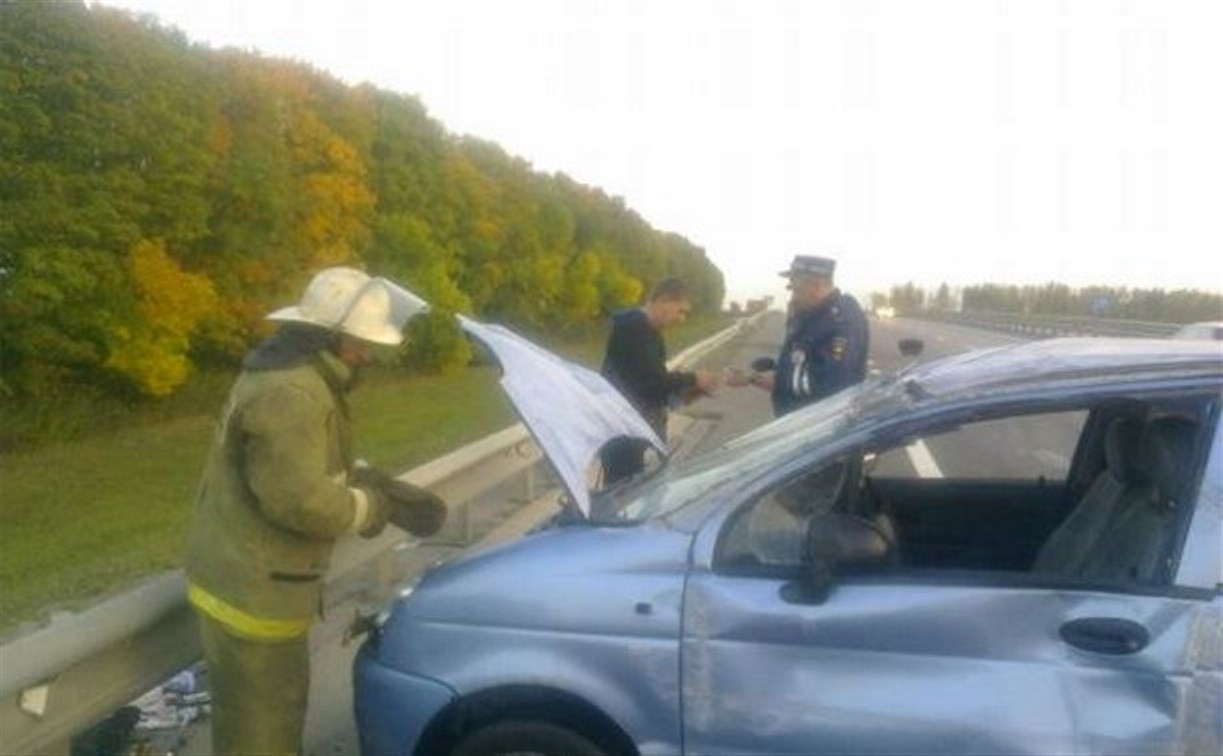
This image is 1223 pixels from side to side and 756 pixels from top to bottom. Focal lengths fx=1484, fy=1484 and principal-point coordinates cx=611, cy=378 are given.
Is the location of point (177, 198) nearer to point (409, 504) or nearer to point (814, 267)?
point (814, 267)

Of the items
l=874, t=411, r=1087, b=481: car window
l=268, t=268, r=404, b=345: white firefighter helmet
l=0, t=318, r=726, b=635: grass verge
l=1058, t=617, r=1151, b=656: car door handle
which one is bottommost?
l=0, t=318, r=726, b=635: grass verge

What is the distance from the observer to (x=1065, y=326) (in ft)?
192

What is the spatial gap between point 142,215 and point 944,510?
13.9m

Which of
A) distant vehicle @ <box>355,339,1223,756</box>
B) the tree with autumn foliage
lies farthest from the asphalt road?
the tree with autumn foliage

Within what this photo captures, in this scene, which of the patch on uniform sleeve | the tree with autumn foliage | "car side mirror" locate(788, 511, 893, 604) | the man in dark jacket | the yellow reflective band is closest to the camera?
"car side mirror" locate(788, 511, 893, 604)

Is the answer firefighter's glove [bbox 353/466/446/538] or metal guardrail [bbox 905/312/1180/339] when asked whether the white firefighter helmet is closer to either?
firefighter's glove [bbox 353/466/446/538]

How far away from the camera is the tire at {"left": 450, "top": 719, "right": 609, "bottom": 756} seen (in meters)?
3.92

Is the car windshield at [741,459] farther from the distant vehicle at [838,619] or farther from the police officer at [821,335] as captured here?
the police officer at [821,335]

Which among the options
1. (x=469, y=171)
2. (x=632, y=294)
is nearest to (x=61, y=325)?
(x=469, y=171)

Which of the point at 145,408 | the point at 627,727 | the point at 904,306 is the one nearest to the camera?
the point at 627,727

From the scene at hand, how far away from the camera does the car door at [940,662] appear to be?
3.54 metres

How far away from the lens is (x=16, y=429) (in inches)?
645

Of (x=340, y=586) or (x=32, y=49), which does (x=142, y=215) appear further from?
(x=340, y=586)

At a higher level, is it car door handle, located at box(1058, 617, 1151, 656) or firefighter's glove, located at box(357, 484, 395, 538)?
firefighter's glove, located at box(357, 484, 395, 538)
